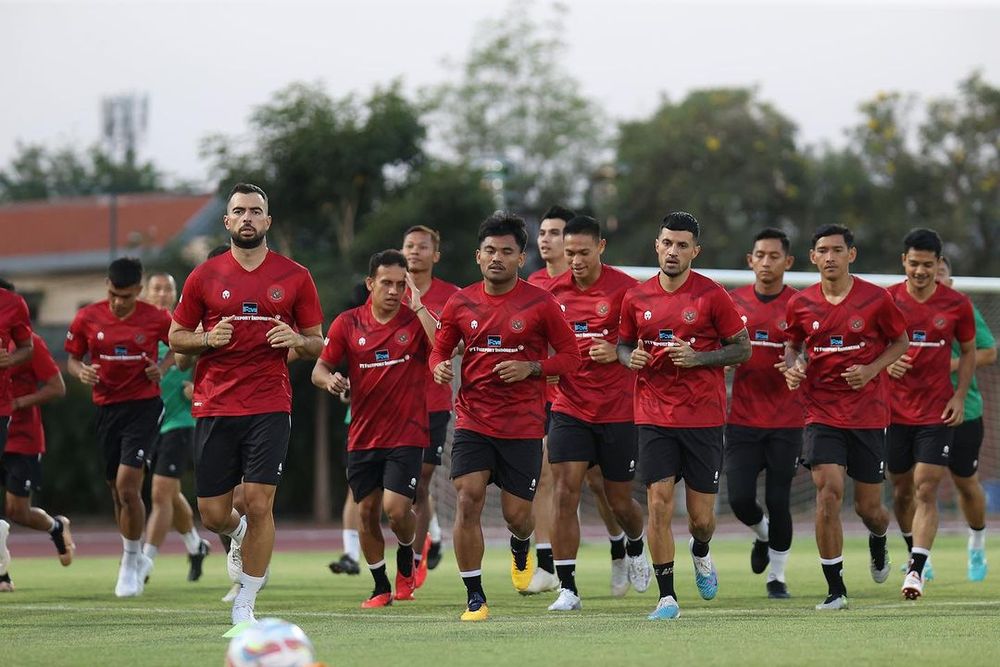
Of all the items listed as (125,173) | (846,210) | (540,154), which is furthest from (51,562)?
(125,173)

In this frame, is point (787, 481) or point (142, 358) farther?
point (142, 358)

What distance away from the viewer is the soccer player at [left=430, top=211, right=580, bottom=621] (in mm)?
10547

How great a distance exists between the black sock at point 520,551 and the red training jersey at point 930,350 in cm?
320

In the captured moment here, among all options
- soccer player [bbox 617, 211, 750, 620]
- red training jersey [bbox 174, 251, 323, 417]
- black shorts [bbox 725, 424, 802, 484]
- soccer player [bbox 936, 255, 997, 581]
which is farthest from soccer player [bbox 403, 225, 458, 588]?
soccer player [bbox 936, 255, 997, 581]

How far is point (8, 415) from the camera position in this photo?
42.1ft

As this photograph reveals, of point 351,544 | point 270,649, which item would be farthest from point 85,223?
point 270,649

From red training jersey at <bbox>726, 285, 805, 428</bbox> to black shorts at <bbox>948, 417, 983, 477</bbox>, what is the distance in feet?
5.87

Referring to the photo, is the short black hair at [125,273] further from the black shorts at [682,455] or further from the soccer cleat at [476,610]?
the black shorts at [682,455]

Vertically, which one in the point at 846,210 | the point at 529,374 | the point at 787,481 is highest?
the point at 846,210

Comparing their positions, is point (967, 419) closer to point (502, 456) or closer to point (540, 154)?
point (502, 456)

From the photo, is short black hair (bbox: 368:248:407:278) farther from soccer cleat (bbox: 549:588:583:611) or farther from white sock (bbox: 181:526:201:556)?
white sock (bbox: 181:526:201:556)

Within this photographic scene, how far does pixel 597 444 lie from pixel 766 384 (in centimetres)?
157

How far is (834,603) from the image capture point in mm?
11109

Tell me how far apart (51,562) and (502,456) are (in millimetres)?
11075
